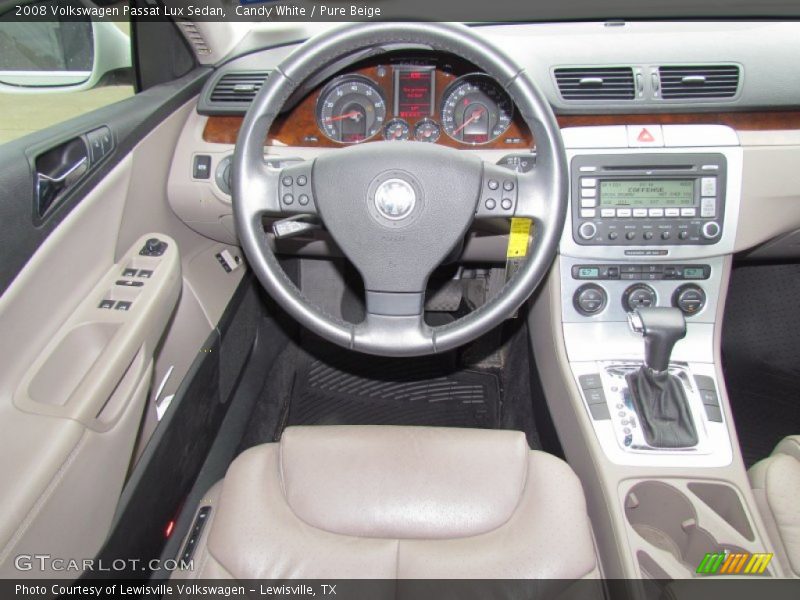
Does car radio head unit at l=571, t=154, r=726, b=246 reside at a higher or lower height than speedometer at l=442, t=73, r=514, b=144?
lower

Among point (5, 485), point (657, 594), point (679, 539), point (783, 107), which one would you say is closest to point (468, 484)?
point (657, 594)

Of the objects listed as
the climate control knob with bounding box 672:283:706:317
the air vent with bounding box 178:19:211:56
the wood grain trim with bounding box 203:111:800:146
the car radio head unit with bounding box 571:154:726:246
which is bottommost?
the climate control knob with bounding box 672:283:706:317

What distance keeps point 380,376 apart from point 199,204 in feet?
3.04

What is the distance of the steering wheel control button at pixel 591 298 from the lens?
1.61 m

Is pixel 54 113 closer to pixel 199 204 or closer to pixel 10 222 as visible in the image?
pixel 199 204

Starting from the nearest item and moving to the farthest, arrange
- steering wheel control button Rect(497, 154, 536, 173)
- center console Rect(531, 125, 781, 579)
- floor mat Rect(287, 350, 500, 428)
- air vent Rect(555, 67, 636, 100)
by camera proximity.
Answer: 1. center console Rect(531, 125, 781, 579)
2. steering wheel control button Rect(497, 154, 536, 173)
3. air vent Rect(555, 67, 636, 100)
4. floor mat Rect(287, 350, 500, 428)

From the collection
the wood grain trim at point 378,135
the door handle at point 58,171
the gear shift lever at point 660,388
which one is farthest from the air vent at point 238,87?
the gear shift lever at point 660,388

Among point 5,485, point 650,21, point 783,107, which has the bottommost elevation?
point 5,485

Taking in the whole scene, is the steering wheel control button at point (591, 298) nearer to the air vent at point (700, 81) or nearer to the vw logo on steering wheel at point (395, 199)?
the air vent at point (700, 81)

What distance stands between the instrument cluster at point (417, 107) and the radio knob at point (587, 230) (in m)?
0.31

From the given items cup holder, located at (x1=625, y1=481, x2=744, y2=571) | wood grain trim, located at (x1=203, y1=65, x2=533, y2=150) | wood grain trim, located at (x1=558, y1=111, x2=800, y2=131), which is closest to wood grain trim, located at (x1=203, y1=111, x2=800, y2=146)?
wood grain trim, located at (x1=558, y1=111, x2=800, y2=131)

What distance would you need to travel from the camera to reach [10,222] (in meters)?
1.16

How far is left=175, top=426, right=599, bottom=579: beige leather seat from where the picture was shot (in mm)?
1103

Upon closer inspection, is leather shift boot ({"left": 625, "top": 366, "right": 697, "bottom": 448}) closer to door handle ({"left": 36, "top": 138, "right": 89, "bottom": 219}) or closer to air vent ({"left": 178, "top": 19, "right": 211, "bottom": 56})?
door handle ({"left": 36, "top": 138, "right": 89, "bottom": 219})
